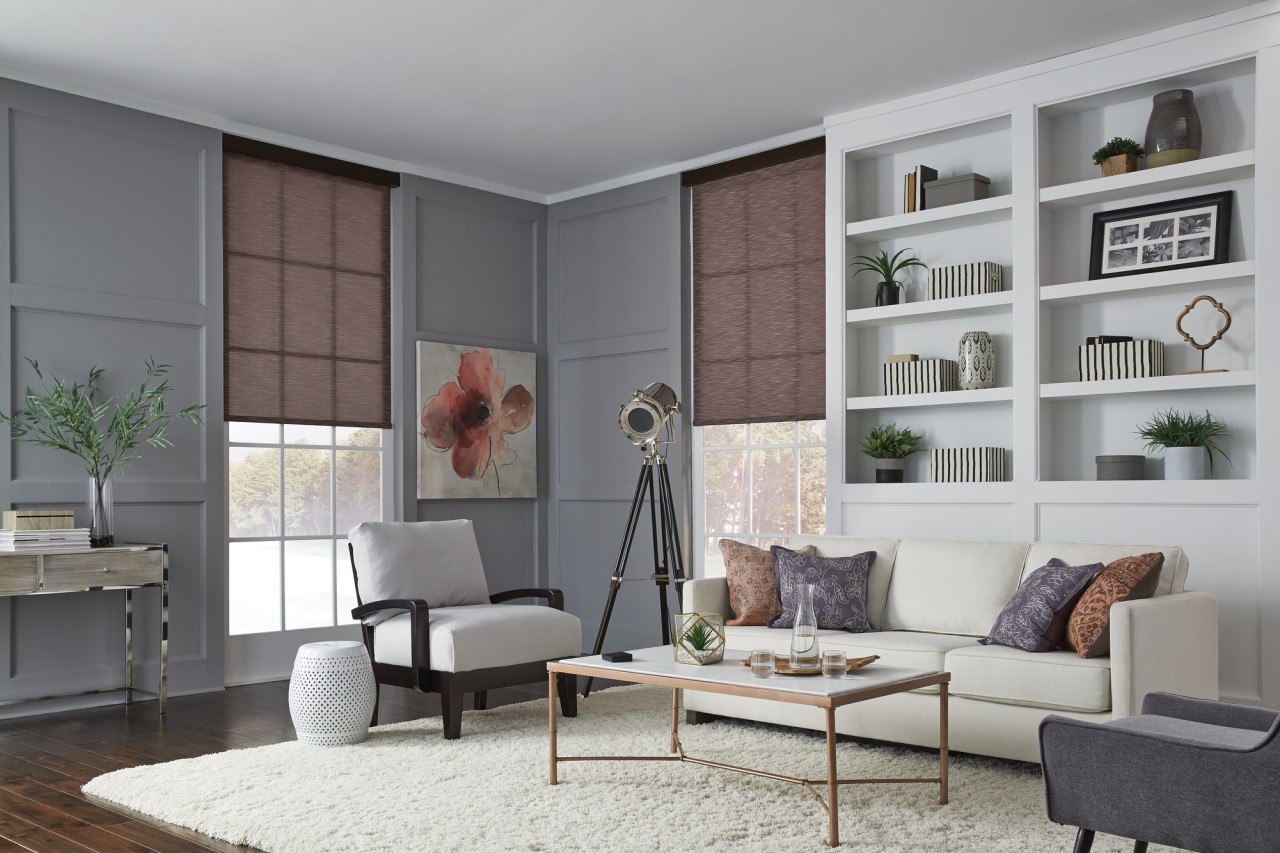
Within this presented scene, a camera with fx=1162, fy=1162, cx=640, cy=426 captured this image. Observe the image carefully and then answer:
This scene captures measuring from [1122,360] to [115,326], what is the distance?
475 cm

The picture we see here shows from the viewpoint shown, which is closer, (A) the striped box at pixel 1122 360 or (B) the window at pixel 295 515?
(A) the striped box at pixel 1122 360

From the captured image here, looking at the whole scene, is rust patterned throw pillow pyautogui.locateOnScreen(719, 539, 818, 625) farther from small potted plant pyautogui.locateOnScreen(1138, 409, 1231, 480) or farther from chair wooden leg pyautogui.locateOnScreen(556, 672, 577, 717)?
small potted plant pyautogui.locateOnScreen(1138, 409, 1231, 480)

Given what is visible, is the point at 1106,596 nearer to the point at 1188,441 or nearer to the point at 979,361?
the point at 1188,441

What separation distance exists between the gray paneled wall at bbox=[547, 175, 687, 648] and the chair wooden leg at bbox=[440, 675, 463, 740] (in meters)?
2.37

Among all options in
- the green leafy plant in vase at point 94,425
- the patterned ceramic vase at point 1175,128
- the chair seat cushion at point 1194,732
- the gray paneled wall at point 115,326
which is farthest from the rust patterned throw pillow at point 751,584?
the green leafy plant in vase at point 94,425

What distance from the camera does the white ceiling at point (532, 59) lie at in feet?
15.7

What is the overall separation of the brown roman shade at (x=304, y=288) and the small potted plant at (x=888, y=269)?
9.32 feet

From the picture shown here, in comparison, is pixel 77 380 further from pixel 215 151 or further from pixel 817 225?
pixel 817 225

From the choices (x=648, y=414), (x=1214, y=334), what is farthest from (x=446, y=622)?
(x=1214, y=334)

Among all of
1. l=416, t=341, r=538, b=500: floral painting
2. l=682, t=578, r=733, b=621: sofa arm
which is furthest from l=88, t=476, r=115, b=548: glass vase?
l=682, t=578, r=733, b=621: sofa arm

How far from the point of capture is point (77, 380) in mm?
5559

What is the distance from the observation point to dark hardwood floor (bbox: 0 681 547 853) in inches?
134

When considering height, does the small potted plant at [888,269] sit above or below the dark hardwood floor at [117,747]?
above

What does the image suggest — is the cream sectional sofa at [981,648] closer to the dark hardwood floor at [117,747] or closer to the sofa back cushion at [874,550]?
the sofa back cushion at [874,550]
